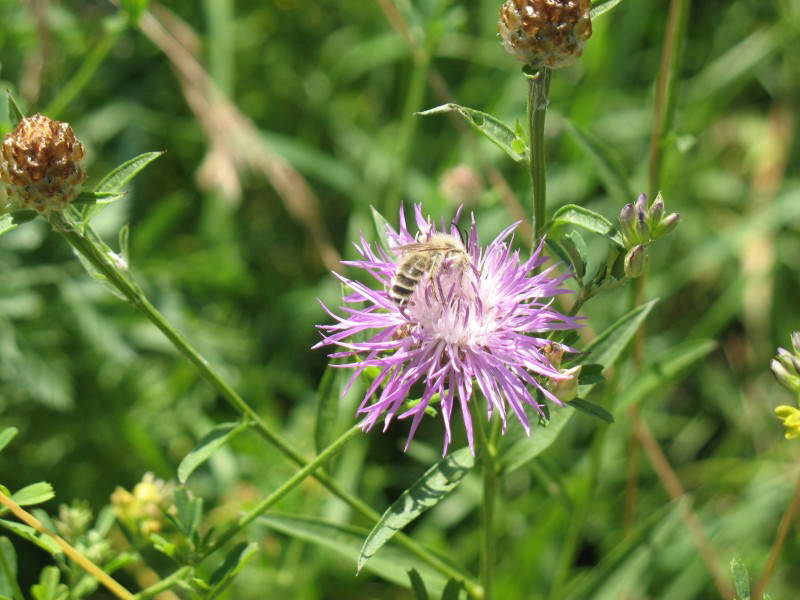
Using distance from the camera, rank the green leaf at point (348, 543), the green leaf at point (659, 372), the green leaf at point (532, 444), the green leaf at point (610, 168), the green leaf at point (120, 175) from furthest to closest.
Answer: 1. the green leaf at point (659, 372)
2. the green leaf at point (610, 168)
3. the green leaf at point (348, 543)
4. the green leaf at point (532, 444)
5. the green leaf at point (120, 175)

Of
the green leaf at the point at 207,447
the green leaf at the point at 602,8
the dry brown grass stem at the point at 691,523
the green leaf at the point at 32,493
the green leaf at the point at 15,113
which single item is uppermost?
the green leaf at the point at 602,8

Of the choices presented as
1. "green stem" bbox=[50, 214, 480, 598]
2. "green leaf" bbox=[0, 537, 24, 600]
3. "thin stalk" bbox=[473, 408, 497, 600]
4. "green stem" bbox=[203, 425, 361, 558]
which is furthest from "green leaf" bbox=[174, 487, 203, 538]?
"thin stalk" bbox=[473, 408, 497, 600]

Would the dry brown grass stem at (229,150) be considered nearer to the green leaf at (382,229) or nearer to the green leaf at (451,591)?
the green leaf at (382,229)

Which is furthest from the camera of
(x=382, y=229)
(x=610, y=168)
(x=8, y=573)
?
(x=610, y=168)

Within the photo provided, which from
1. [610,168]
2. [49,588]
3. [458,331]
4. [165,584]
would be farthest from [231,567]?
[610,168]

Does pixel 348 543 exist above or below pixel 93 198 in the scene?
below

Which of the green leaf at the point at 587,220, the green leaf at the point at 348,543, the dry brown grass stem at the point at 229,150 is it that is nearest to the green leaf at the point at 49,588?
the green leaf at the point at 348,543

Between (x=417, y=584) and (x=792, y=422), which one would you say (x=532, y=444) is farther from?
(x=792, y=422)
